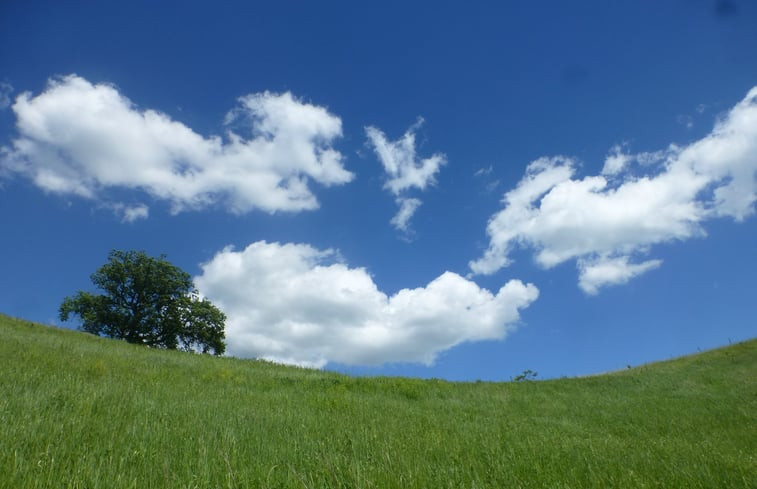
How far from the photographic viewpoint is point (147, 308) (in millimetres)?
51094

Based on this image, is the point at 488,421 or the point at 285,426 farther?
the point at 488,421

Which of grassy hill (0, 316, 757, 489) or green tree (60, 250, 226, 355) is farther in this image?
green tree (60, 250, 226, 355)

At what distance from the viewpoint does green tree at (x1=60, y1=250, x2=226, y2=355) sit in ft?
164

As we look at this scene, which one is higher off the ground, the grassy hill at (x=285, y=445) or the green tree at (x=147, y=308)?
the green tree at (x=147, y=308)

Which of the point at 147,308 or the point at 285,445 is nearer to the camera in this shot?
the point at 285,445

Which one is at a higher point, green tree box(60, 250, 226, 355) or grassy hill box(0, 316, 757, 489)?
green tree box(60, 250, 226, 355)

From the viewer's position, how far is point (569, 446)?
7074mm

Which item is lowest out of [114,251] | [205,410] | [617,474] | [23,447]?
[617,474]

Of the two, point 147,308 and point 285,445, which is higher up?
point 147,308

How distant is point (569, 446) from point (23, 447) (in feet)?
24.4

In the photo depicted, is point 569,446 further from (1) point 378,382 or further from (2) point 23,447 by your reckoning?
(1) point 378,382

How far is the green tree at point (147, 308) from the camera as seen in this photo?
164 feet

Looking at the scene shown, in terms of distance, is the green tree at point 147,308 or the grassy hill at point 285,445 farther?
the green tree at point 147,308

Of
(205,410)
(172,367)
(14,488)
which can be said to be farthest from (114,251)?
(14,488)
